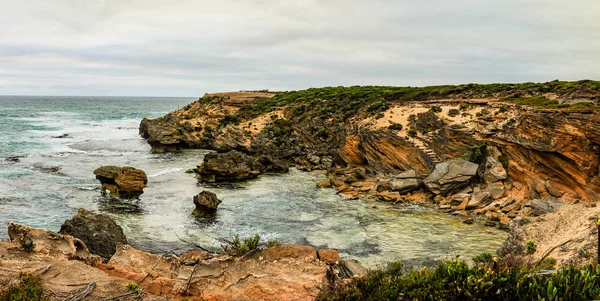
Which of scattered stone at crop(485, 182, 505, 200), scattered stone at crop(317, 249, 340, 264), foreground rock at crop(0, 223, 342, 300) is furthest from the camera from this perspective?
scattered stone at crop(485, 182, 505, 200)

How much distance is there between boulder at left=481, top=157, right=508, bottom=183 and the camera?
27.4m

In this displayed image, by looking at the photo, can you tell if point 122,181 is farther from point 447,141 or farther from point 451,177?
point 447,141

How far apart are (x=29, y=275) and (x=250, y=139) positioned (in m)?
44.1

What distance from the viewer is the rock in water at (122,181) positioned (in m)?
28.5

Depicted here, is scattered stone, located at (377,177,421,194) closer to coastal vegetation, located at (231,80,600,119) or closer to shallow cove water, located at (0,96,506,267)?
shallow cove water, located at (0,96,506,267)

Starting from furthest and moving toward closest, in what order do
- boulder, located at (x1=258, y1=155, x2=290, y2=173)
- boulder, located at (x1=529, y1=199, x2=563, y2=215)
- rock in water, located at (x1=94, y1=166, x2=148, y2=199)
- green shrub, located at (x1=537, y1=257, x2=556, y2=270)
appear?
boulder, located at (x1=258, y1=155, x2=290, y2=173) → rock in water, located at (x1=94, y1=166, x2=148, y2=199) → boulder, located at (x1=529, y1=199, x2=563, y2=215) → green shrub, located at (x1=537, y1=257, x2=556, y2=270)

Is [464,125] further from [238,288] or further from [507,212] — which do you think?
[238,288]

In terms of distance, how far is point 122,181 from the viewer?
28.5 meters

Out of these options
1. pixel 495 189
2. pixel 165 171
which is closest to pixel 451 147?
pixel 495 189

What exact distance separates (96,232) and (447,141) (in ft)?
84.5

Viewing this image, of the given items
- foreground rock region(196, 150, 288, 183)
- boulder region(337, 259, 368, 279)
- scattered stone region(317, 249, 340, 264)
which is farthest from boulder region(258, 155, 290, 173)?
scattered stone region(317, 249, 340, 264)

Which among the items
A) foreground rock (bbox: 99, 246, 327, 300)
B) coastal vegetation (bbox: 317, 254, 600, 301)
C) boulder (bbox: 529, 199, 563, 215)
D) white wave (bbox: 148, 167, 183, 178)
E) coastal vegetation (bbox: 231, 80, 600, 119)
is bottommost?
white wave (bbox: 148, 167, 183, 178)

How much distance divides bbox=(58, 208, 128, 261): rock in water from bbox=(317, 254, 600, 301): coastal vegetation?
39.4ft

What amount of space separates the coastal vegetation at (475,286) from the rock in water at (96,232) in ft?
39.4
